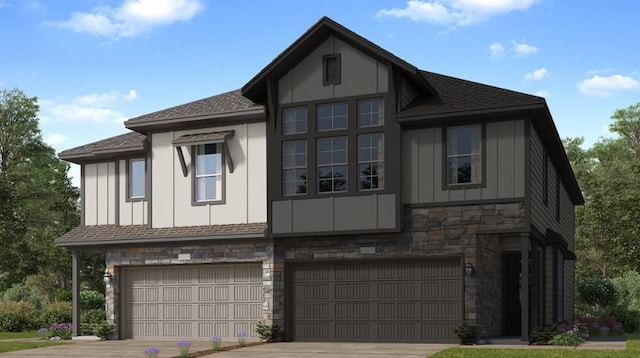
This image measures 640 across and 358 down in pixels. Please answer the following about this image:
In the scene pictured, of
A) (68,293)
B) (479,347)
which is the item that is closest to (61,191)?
(68,293)

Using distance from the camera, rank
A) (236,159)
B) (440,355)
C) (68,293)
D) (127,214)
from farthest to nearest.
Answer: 1. (68,293)
2. (127,214)
3. (236,159)
4. (440,355)

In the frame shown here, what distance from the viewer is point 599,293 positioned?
34.9 meters

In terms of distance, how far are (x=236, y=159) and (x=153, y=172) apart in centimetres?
289

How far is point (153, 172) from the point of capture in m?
26.0

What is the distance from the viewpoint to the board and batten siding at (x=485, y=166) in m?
21.5

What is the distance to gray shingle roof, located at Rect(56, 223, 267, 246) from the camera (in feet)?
79.7

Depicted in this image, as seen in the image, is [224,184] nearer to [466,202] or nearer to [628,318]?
[466,202]

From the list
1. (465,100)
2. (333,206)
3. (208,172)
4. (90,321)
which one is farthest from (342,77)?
(90,321)

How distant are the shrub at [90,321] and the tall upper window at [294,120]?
346 inches

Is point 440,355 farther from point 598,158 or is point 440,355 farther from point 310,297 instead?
point 598,158

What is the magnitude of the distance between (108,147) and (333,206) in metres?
8.13

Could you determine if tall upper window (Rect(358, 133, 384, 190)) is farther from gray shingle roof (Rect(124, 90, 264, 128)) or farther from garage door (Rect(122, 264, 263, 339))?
garage door (Rect(122, 264, 263, 339))

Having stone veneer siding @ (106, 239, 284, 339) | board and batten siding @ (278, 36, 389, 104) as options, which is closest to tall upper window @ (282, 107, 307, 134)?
board and batten siding @ (278, 36, 389, 104)

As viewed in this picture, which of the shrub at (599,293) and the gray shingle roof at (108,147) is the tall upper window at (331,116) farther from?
the shrub at (599,293)
